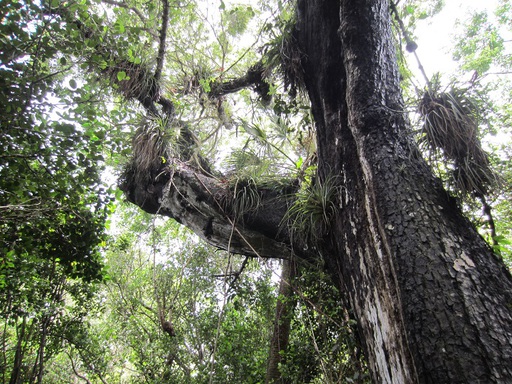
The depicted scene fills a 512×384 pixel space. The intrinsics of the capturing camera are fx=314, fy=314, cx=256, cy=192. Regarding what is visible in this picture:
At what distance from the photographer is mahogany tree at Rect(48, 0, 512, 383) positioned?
4.58 feet

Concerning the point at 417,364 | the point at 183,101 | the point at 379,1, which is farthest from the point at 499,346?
the point at 183,101

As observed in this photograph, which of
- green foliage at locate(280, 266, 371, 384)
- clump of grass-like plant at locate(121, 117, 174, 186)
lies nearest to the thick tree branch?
clump of grass-like plant at locate(121, 117, 174, 186)

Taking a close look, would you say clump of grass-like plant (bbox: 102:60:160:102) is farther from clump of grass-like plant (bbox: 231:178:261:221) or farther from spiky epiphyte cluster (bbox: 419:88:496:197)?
spiky epiphyte cluster (bbox: 419:88:496:197)

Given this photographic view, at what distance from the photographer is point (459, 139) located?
81.4 inches

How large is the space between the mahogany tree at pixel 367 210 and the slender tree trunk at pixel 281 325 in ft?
1.11

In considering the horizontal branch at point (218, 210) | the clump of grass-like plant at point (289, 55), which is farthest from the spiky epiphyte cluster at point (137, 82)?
the clump of grass-like plant at point (289, 55)

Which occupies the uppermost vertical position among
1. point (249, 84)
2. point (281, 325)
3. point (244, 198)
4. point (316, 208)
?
point (249, 84)

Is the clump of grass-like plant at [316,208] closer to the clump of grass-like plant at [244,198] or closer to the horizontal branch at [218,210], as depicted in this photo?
the horizontal branch at [218,210]

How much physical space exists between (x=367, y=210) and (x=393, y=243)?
0.30m

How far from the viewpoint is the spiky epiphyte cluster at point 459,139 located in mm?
2041

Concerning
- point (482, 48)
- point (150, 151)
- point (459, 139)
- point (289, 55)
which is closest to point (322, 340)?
point (459, 139)

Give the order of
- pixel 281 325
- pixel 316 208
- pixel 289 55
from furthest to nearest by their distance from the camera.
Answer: pixel 281 325 < pixel 289 55 < pixel 316 208

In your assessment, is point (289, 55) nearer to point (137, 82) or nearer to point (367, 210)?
point (367, 210)

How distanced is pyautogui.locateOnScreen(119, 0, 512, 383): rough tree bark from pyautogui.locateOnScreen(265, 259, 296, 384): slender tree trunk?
14.3 inches
